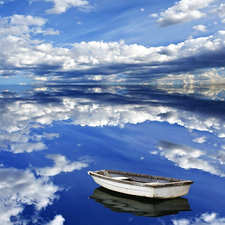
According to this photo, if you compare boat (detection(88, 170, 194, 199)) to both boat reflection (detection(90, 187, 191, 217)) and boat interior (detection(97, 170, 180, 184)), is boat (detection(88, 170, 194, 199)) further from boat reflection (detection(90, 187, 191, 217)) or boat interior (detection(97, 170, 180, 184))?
boat reflection (detection(90, 187, 191, 217))

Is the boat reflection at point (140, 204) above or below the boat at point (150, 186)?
below

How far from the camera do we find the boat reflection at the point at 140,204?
17.7 meters

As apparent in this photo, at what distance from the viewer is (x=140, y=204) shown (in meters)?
18.6

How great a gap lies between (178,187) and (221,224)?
3919 millimetres

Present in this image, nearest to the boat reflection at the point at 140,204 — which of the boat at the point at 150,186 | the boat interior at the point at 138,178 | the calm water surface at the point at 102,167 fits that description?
the calm water surface at the point at 102,167

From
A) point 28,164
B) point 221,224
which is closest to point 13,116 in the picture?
point 28,164

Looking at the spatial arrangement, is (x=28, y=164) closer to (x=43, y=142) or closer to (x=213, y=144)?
(x=43, y=142)

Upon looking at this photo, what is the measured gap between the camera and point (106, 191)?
2058 centimetres

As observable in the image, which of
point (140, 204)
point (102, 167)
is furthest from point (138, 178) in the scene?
point (102, 167)

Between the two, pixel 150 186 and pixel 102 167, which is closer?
pixel 150 186

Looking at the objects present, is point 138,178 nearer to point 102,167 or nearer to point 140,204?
point 140,204

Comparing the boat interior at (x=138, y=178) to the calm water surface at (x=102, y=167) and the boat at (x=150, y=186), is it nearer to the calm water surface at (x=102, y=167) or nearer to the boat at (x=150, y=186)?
the boat at (x=150, y=186)

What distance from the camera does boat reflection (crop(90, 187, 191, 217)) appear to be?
1773 cm

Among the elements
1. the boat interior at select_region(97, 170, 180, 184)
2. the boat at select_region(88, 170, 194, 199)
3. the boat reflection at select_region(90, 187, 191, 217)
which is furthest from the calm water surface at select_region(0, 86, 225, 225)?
the boat interior at select_region(97, 170, 180, 184)
